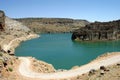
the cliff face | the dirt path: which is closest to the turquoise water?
the dirt path

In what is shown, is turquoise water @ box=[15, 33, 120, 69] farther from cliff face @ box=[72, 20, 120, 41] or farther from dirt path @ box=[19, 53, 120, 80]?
cliff face @ box=[72, 20, 120, 41]

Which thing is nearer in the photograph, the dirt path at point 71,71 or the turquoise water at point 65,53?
the dirt path at point 71,71

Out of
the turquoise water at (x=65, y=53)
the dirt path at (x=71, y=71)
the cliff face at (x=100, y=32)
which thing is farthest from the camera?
the cliff face at (x=100, y=32)

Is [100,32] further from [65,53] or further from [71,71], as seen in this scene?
[71,71]

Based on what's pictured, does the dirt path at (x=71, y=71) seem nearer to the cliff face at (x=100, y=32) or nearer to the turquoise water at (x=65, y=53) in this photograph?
→ the turquoise water at (x=65, y=53)

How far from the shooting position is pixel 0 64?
34.6 metres

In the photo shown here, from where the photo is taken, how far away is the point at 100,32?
148250mm

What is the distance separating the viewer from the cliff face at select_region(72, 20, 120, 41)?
14532 cm

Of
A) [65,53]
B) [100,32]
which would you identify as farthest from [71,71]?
[100,32]

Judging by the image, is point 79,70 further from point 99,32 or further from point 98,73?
point 99,32

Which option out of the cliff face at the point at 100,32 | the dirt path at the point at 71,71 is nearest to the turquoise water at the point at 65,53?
the dirt path at the point at 71,71

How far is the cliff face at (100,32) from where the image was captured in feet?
477

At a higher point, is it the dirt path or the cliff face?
the dirt path

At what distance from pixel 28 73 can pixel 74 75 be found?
22.1 feet
